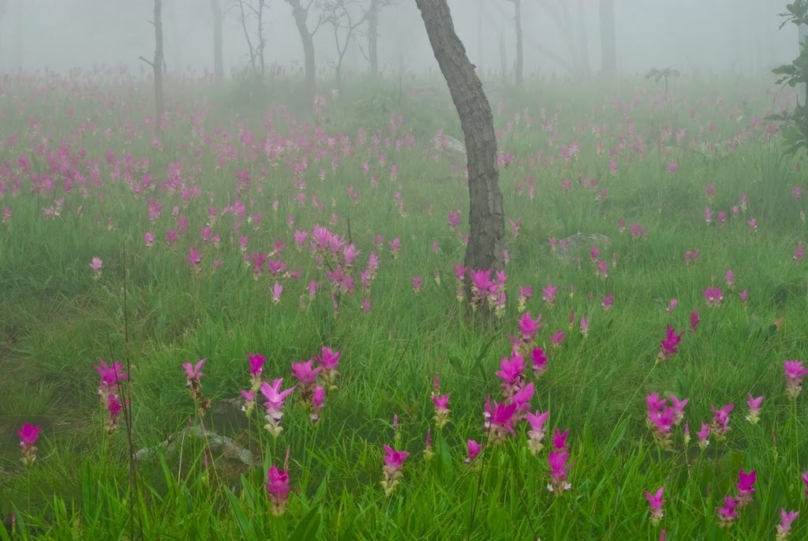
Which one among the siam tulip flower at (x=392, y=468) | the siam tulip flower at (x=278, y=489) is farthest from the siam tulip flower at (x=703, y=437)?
the siam tulip flower at (x=278, y=489)

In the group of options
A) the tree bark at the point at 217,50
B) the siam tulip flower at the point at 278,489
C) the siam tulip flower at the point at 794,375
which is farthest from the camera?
the tree bark at the point at 217,50

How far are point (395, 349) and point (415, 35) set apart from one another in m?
46.0

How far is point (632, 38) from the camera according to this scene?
251ft

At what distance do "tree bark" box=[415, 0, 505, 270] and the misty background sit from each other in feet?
138

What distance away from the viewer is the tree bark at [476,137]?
461cm

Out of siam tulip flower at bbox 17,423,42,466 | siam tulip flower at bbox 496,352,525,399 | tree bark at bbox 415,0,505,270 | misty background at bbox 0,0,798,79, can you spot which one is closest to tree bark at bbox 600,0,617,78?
misty background at bbox 0,0,798,79

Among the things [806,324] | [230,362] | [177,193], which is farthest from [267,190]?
[806,324]

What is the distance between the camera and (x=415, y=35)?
4653 centimetres

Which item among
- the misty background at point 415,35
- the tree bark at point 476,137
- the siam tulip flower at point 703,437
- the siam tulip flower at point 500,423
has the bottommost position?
the siam tulip flower at point 703,437

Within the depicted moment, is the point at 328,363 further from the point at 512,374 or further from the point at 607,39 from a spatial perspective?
the point at 607,39

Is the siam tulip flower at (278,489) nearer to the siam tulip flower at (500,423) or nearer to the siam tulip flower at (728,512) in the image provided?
the siam tulip flower at (500,423)

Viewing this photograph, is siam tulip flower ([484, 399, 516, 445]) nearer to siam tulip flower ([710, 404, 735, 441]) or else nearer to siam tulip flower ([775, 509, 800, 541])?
siam tulip flower ([775, 509, 800, 541])

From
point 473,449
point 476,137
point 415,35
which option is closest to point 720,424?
point 473,449

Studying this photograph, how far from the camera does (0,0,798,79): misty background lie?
51.5m
